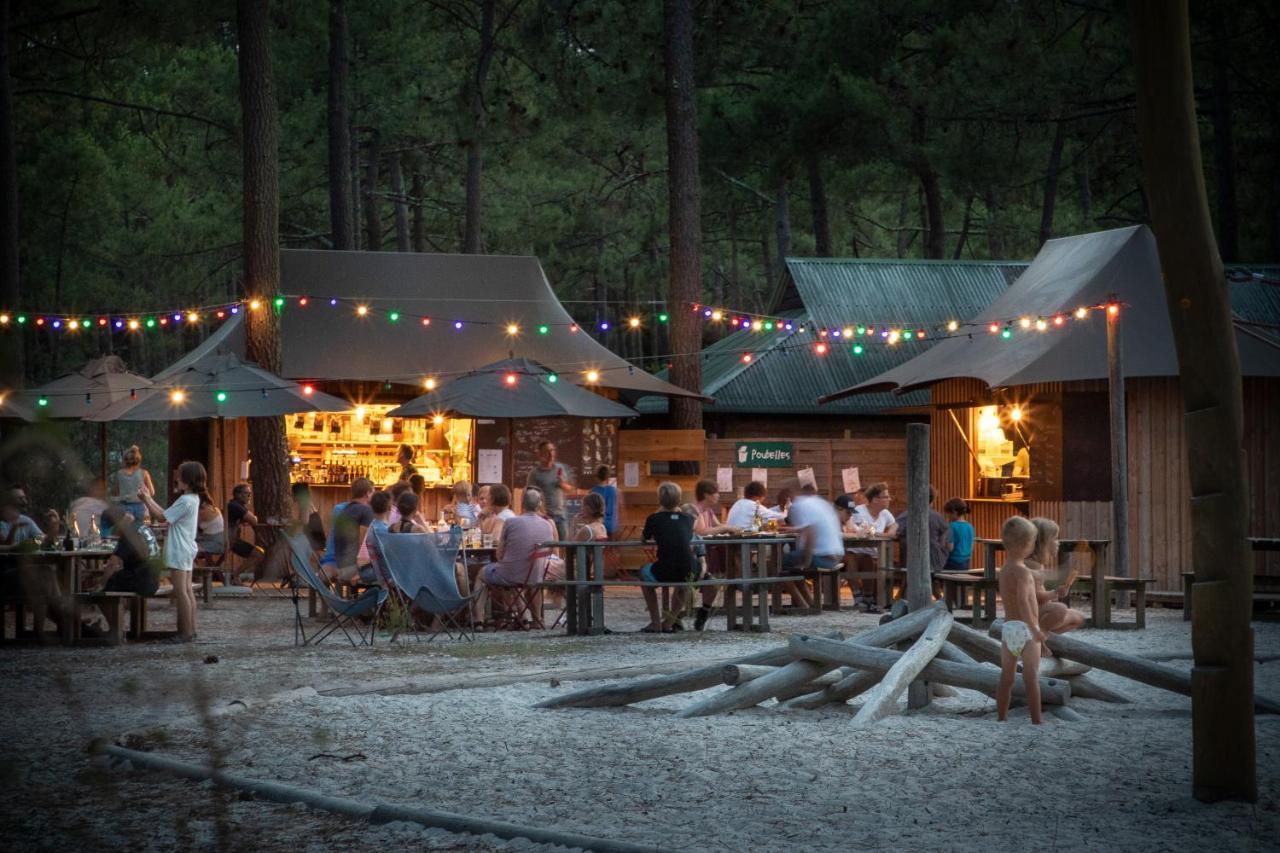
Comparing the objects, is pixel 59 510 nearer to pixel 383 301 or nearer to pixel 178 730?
pixel 178 730

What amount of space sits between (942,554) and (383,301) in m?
10.1

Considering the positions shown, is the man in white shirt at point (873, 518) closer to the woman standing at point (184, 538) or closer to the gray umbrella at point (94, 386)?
the woman standing at point (184, 538)

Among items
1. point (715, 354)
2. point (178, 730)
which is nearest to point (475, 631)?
point (178, 730)

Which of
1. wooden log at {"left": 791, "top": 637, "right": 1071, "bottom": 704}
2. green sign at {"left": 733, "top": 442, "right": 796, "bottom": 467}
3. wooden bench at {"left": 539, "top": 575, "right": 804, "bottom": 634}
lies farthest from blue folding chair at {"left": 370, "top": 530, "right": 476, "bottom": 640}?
green sign at {"left": 733, "top": 442, "right": 796, "bottom": 467}

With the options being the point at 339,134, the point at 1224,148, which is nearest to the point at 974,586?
the point at 1224,148

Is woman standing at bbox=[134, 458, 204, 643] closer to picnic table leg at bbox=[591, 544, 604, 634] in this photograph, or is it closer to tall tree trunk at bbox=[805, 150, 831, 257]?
picnic table leg at bbox=[591, 544, 604, 634]

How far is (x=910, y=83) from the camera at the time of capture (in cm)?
2488

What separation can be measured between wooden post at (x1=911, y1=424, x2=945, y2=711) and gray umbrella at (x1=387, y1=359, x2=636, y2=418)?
867cm

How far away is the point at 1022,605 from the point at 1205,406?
6.95ft

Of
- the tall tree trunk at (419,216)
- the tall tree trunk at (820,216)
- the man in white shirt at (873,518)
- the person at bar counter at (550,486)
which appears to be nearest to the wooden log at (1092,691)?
the man in white shirt at (873,518)

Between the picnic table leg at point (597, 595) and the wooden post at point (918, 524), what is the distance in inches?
160

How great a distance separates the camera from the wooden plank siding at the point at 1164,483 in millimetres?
17312

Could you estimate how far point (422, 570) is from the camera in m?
12.2

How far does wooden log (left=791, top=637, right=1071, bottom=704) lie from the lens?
329 inches
